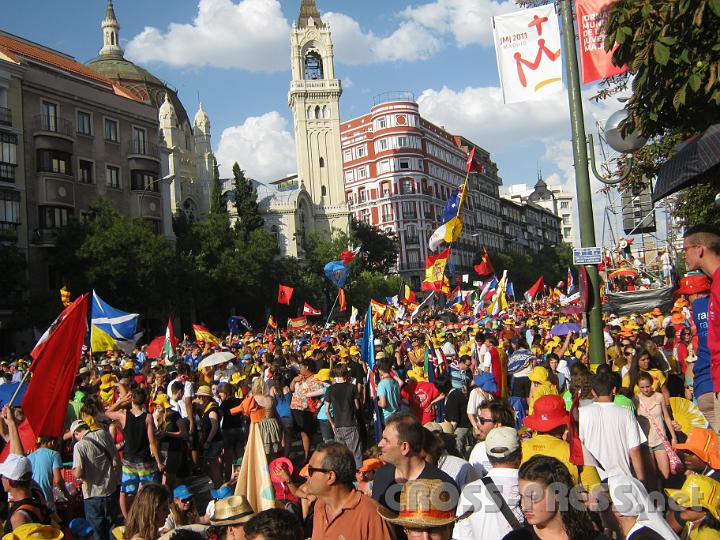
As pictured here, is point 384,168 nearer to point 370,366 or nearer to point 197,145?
point 197,145

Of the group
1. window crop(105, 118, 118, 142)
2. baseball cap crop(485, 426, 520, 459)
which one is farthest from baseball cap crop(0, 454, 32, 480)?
window crop(105, 118, 118, 142)

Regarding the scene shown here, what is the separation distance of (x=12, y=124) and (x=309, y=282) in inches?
1098

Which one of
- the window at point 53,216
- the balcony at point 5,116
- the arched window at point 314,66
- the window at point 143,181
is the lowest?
the window at point 53,216

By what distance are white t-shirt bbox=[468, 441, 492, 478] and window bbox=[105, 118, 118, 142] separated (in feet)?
129

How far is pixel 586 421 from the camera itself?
550 cm

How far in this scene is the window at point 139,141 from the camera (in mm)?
43062

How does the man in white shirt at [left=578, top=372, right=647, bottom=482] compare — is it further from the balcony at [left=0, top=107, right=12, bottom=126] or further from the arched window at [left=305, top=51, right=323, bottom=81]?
the arched window at [left=305, top=51, right=323, bottom=81]

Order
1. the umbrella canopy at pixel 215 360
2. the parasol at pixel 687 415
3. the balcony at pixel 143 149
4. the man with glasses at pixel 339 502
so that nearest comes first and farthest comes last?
the man with glasses at pixel 339 502, the parasol at pixel 687 415, the umbrella canopy at pixel 215 360, the balcony at pixel 143 149

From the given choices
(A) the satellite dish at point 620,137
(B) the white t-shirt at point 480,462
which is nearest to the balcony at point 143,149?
(A) the satellite dish at point 620,137

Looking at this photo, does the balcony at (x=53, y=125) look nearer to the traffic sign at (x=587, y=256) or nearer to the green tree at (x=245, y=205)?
the green tree at (x=245, y=205)

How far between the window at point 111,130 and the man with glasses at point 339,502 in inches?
1580

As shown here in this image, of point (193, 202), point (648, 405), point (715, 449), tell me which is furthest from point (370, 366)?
point (193, 202)

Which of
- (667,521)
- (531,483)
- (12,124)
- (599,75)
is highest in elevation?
(12,124)

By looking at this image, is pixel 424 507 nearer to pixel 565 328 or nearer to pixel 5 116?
pixel 565 328
